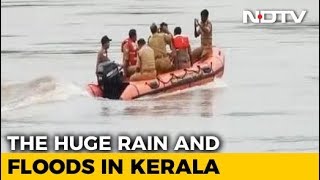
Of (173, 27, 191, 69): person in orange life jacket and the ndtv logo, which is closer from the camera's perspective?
the ndtv logo

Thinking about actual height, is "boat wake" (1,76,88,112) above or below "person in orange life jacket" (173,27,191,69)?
below

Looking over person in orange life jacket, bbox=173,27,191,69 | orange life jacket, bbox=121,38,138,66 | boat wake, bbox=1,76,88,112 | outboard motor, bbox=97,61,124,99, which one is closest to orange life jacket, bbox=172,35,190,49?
person in orange life jacket, bbox=173,27,191,69

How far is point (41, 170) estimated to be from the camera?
9.03 metres

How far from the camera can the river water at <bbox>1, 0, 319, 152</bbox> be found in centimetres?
906

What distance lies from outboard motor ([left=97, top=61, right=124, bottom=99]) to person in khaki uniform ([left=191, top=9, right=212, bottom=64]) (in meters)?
0.51

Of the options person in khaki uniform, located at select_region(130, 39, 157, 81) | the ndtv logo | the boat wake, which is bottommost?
the boat wake

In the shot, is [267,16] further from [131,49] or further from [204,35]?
[131,49]

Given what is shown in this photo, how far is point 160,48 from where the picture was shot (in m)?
9.28

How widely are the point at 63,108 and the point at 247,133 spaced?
117 centimetres

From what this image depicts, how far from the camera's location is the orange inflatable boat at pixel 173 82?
920 centimetres

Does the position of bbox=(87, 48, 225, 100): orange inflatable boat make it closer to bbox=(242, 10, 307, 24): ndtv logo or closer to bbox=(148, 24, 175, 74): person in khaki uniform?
bbox=(148, 24, 175, 74): person in khaki uniform

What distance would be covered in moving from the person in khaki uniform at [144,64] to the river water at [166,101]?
93mm

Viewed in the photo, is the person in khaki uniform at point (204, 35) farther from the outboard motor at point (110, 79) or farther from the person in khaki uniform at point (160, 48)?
the outboard motor at point (110, 79)

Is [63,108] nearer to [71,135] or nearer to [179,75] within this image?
[71,135]
